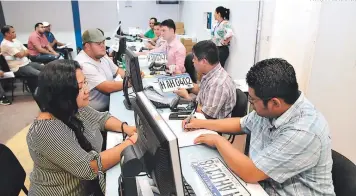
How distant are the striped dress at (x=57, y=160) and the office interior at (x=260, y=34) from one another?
125 cm

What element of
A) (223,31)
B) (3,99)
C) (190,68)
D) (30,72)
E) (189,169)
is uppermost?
(223,31)

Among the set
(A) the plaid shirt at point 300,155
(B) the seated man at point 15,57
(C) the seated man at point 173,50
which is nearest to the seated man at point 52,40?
(B) the seated man at point 15,57

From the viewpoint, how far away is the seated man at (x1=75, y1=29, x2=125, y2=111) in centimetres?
225

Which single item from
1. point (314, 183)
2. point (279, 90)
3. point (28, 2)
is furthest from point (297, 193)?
point (28, 2)

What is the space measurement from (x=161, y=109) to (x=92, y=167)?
0.93m

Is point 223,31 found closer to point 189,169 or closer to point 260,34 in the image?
point 260,34

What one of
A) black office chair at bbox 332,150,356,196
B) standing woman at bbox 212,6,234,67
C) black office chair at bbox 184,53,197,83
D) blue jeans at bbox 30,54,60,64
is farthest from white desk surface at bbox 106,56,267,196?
blue jeans at bbox 30,54,60,64

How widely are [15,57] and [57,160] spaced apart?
166 inches

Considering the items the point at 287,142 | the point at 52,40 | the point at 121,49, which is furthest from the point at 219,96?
the point at 52,40

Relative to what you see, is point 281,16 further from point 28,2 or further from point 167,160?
point 28,2

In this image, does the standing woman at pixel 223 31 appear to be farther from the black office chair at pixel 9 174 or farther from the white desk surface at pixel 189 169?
the black office chair at pixel 9 174

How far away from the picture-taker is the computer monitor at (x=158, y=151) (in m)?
0.64

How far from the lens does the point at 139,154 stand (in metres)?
0.87

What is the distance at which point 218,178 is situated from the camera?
3.77 ft
